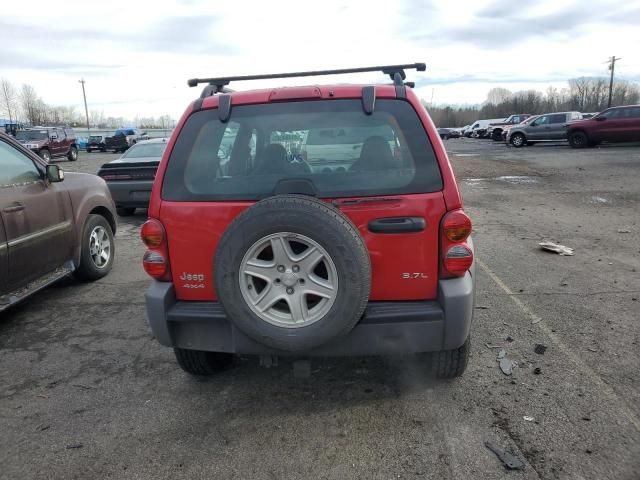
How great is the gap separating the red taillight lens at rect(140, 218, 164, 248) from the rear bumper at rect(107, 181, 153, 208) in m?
7.08

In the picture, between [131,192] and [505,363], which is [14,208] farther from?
[131,192]

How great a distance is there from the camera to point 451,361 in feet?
10.2

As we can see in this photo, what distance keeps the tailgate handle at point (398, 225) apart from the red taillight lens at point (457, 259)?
0.71 feet

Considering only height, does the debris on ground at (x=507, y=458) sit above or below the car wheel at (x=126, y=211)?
below

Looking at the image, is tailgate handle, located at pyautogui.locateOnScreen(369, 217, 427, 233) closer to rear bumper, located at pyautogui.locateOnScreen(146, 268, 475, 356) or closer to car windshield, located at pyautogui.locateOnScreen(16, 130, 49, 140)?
rear bumper, located at pyautogui.locateOnScreen(146, 268, 475, 356)

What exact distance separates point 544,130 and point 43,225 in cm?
2846

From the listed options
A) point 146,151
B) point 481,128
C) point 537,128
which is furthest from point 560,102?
point 146,151

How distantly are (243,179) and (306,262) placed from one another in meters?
0.68

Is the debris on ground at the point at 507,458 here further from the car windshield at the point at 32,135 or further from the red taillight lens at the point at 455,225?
the car windshield at the point at 32,135

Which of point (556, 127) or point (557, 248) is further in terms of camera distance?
point (556, 127)

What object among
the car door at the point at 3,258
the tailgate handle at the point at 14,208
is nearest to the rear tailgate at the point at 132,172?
the tailgate handle at the point at 14,208

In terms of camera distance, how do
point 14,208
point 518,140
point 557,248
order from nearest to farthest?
point 14,208 < point 557,248 < point 518,140

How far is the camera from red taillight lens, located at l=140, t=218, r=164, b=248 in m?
2.92

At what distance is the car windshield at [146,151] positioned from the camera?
10578mm
